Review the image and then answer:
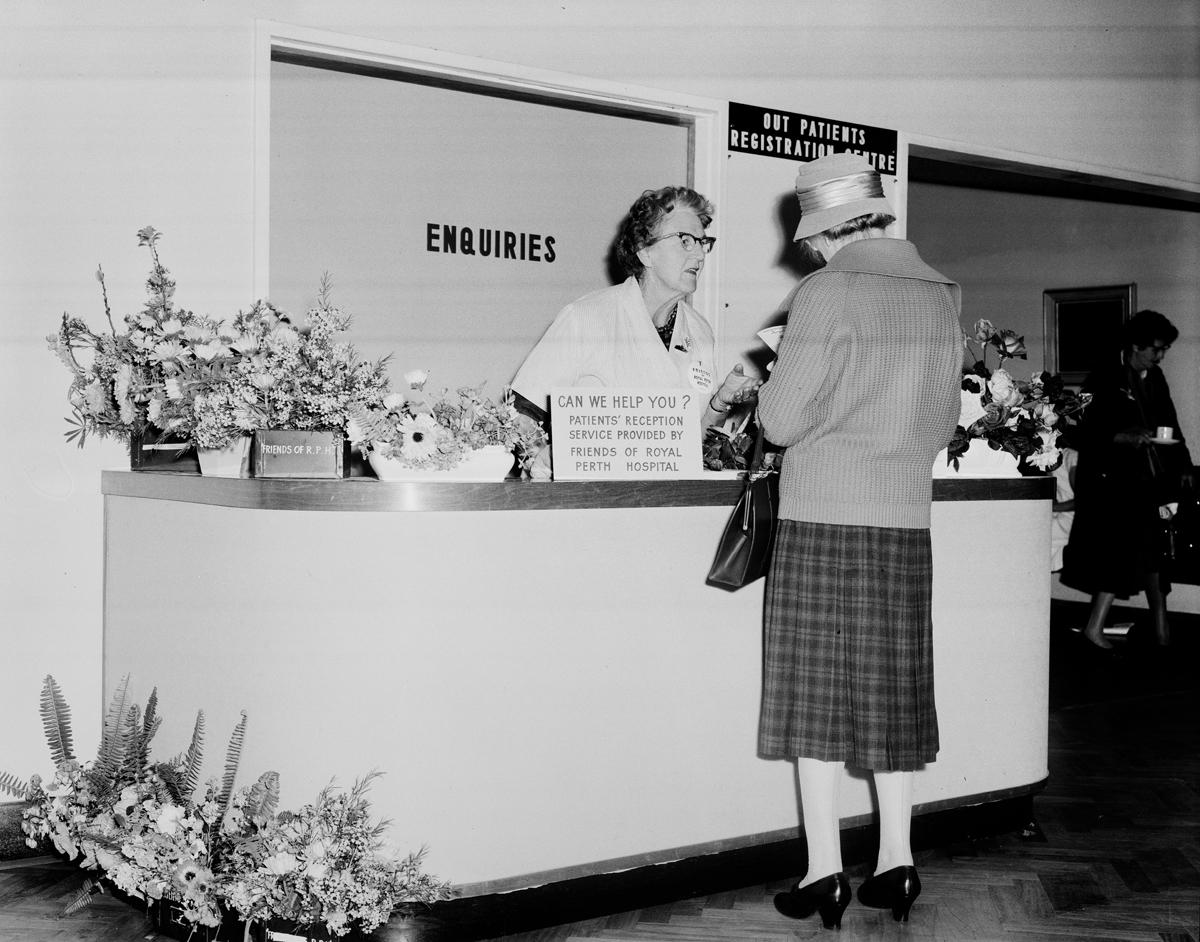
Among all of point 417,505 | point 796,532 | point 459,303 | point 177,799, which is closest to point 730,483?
point 796,532

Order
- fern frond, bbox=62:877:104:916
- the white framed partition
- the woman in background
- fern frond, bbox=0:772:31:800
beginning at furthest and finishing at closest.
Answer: the woman in background
the white framed partition
fern frond, bbox=0:772:31:800
fern frond, bbox=62:877:104:916

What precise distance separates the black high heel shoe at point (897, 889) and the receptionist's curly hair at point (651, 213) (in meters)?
1.72

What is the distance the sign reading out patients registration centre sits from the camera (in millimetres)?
2762

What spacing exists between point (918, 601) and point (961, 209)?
20.2 feet

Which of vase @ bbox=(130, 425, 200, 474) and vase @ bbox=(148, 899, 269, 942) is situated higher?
vase @ bbox=(130, 425, 200, 474)

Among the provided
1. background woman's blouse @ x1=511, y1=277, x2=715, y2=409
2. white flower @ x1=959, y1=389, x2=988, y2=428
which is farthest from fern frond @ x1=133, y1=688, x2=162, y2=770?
white flower @ x1=959, y1=389, x2=988, y2=428

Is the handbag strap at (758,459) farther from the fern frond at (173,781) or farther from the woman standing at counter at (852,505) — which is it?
the fern frond at (173,781)

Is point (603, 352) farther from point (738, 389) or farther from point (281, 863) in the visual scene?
point (281, 863)

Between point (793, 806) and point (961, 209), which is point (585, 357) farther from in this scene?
point (961, 209)

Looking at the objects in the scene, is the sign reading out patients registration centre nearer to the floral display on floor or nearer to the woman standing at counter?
the floral display on floor

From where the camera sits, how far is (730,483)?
9.54ft

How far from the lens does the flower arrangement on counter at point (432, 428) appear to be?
2631 millimetres

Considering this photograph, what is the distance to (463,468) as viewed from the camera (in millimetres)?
2658

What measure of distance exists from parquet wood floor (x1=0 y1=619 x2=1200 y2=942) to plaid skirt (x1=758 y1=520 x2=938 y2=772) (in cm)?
40
